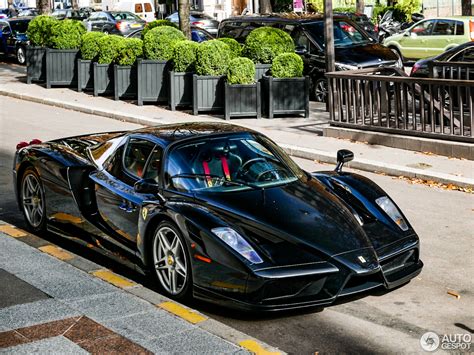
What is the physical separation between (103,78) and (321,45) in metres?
5.34

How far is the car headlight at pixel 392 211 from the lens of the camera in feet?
26.3

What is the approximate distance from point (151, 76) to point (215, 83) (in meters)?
2.10

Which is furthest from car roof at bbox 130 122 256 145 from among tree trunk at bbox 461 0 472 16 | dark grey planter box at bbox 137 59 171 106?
tree trunk at bbox 461 0 472 16

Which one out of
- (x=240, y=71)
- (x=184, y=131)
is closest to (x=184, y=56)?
(x=240, y=71)

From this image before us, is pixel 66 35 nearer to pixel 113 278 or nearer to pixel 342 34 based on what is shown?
pixel 342 34

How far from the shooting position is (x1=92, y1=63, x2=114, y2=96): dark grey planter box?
2231cm

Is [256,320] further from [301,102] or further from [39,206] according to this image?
[301,102]

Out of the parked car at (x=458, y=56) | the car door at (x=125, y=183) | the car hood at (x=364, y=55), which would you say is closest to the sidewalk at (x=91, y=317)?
the car door at (x=125, y=183)

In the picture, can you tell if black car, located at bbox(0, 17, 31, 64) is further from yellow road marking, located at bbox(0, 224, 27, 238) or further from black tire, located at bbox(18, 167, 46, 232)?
black tire, located at bbox(18, 167, 46, 232)

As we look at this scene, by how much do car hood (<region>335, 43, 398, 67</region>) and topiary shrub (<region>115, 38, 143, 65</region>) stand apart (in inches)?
186

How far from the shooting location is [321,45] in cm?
2227

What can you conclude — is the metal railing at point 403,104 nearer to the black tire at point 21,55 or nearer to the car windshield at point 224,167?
the car windshield at point 224,167

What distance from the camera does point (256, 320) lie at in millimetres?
7156

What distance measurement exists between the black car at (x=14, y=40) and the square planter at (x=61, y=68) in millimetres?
8350
